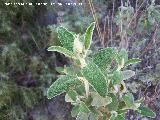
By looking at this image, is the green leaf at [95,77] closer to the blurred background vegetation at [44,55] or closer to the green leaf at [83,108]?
the green leaf at [83,108]

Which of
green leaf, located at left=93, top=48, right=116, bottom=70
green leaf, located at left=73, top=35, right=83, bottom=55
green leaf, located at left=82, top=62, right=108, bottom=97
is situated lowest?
green leaf, located at left=82, top=62, right=108, bottom=97

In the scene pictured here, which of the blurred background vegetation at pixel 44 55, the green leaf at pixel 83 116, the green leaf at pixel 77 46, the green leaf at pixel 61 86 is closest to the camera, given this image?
the green leaf at pixel 77 46

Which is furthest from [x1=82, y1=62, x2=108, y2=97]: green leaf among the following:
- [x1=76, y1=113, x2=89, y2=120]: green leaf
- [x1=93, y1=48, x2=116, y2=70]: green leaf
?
[x1=76, y1=113, x2=89, y2=120]: green leaf

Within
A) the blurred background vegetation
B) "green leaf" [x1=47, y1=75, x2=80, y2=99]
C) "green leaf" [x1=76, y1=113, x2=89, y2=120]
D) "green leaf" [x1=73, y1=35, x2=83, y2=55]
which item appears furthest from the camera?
the blurred background vegetation

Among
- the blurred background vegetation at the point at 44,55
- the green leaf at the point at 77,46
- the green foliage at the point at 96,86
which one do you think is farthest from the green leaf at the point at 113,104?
the blurred background vegetation at the point at 44,55

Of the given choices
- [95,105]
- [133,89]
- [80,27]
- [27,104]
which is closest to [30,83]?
[27,104]

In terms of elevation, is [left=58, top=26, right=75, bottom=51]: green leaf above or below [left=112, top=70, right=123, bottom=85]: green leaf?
above

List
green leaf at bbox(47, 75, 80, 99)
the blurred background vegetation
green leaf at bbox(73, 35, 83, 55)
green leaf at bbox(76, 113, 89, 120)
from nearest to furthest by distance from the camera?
1. green leaf at bbox(73, 35, 83, 55)
2. green leaf at bbox(47, 75, 80, 99)
3. green leaf at bbox(76, 113, 89, 120)
4. the blurred background vegetation

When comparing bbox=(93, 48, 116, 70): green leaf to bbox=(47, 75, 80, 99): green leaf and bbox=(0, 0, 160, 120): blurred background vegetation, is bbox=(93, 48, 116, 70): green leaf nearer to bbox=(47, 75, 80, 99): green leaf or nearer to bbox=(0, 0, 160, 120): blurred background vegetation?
bbox=(47, 75, 80, 99): green leaf
